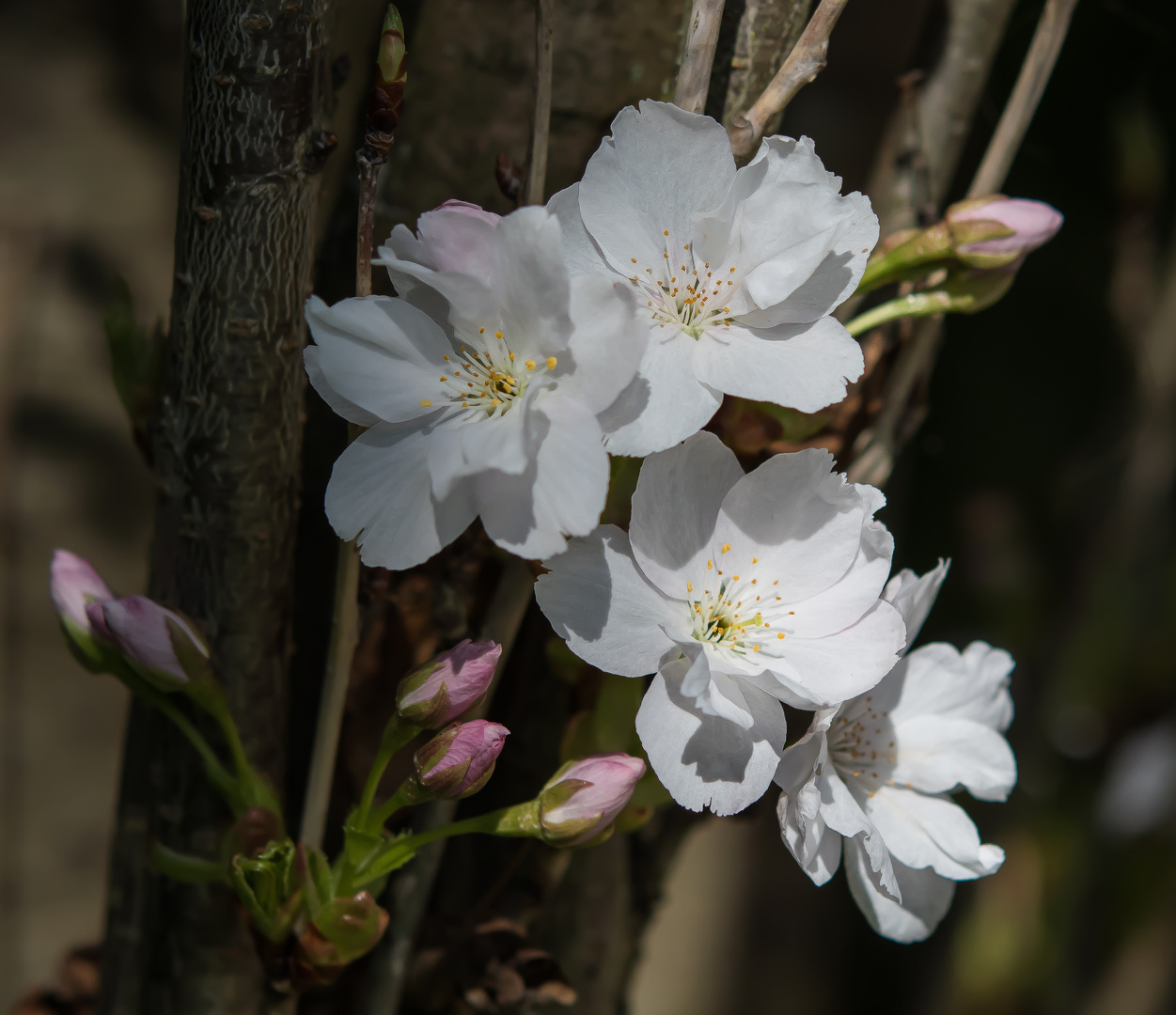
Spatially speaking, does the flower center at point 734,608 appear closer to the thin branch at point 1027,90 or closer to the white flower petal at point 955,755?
the white flower petal at point 955,755

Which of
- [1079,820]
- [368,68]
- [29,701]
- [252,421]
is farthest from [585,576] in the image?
[1079,820]

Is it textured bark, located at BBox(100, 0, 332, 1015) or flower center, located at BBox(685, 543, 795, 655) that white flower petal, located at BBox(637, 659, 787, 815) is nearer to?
flower center, located at BBox(685, 543, 795, 655)

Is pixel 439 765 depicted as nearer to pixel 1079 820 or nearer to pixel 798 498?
pixel 798 498

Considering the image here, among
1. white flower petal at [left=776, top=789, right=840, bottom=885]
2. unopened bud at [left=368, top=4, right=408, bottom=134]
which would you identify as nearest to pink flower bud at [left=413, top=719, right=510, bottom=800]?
white flower petal at [left=776, top=789, right=840, bottom=885]

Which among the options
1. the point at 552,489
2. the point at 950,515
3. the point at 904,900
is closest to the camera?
the point at 552,489

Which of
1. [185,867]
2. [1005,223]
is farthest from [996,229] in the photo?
[185,867]

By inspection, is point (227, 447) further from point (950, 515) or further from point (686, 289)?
point (950, 515)

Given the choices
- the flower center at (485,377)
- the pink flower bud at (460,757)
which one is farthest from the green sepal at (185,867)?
the flower center at (485,377)
